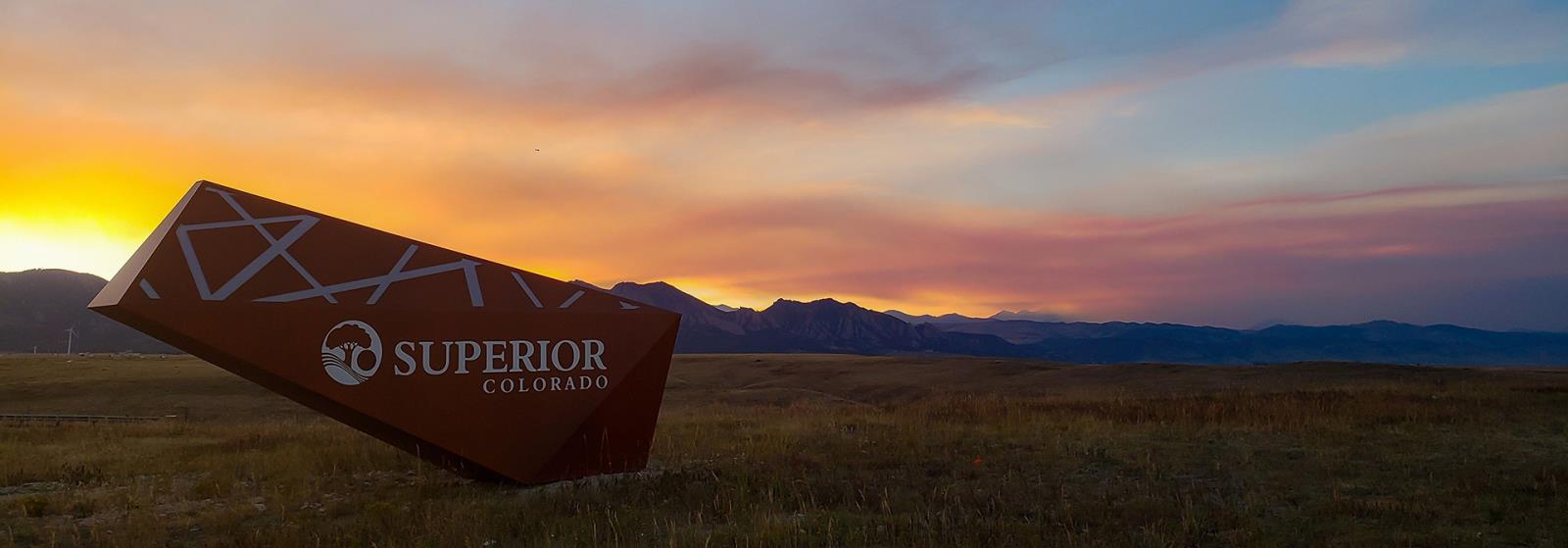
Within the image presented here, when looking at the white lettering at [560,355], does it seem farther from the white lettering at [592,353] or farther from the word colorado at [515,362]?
the white lettering at [592,353]

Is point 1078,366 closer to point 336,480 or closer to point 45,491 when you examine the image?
point 336,480

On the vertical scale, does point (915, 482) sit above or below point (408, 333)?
below

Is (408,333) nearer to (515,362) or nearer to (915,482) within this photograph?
(515,362)

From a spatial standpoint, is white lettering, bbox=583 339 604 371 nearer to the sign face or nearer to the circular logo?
the sign face

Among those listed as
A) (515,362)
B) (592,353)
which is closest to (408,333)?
(515,362)

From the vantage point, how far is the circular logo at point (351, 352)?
39.6 ft

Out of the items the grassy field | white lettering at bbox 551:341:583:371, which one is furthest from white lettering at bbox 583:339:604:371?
the grassy field

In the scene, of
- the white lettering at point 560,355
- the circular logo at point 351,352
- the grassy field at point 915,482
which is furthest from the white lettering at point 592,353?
the circular logo at point 351,352

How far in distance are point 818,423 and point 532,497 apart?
34.3 feet

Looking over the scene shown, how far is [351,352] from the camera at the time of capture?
12281 millimetres

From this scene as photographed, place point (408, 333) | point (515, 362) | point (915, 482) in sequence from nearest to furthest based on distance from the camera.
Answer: point (408, 333), point (915, 482), point (515, 362)

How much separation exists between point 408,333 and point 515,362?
1.74m

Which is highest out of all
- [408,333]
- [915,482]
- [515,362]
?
[408,333]

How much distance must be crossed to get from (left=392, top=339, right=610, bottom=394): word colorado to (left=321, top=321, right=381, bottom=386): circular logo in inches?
12.7
